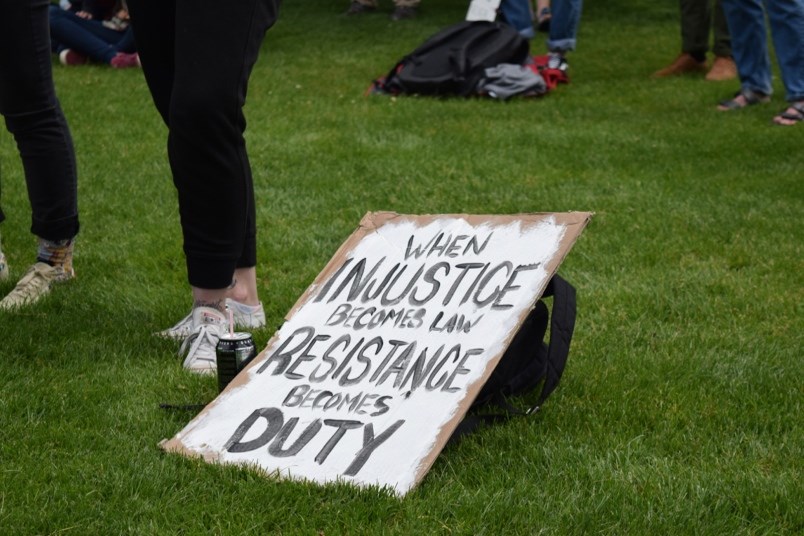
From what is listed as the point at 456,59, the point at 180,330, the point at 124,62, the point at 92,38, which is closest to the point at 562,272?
the point at 180,330

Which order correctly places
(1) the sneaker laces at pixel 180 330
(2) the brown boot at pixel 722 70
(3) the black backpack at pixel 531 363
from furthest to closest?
(2) the brown boot at pixel 722 70 < (1) the sneaker laces at pixel 180 330 < (3) the black backpack at pixel 531 363

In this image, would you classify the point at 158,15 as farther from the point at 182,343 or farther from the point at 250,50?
the point at 182,343

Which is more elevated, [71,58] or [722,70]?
[722,70]

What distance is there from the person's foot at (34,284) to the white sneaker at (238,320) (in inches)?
21.7

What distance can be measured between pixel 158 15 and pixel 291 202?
80.5 inches

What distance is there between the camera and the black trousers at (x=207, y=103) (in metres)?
2.77

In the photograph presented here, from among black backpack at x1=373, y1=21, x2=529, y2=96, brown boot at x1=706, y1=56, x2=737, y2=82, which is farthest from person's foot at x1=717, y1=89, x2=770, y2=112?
black backpack at x1=373, y1=21, x2=529, y2=96

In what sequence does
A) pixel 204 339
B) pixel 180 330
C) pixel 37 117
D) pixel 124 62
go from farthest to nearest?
pixel 124 62
pixel 37 117
pixel 180 330
pixel 204 339

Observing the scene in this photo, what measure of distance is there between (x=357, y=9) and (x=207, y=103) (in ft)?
33.4

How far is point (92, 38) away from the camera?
9.67 meters

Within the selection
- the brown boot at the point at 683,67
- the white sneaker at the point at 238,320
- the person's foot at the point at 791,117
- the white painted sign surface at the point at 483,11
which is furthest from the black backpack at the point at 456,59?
the white sneaker at the point at 238,320

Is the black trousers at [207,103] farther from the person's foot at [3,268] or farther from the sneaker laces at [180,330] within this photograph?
the person's foot at [3,268]

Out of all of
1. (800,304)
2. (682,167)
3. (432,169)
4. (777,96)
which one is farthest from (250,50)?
(777,96)

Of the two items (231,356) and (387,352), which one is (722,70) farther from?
(231,356)
